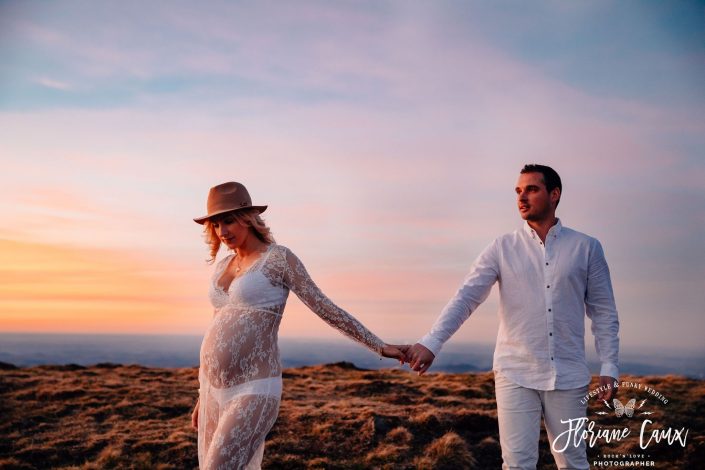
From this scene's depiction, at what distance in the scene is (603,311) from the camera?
4.95m

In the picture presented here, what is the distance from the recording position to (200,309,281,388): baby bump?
4371mm

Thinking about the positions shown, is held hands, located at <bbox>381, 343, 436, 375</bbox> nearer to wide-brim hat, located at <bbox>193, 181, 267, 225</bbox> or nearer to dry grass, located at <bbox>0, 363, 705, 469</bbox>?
wide-brim hat, located at <bbox>193, 181, 267, 225</bbox>

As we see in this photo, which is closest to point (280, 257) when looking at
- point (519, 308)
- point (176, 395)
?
point (519, 308)

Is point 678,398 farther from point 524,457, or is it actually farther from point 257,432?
point 257,432

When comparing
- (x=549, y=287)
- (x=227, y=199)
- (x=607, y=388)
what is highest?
(x=227, y=199)

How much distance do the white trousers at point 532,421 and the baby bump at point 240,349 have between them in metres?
1.80

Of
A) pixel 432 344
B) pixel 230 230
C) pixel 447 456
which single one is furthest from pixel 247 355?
pixel 447 456

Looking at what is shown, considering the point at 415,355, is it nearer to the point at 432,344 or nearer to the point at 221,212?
the point at 432,344

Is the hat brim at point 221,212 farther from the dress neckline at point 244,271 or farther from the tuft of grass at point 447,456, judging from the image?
the tuft of grass at point 447,456

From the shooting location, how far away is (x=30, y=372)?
20344 millimetres

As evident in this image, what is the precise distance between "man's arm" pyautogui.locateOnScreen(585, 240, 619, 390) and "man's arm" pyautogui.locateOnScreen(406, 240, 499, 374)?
0.76 meters

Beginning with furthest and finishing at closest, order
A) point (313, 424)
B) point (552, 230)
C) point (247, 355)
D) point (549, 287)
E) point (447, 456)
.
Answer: point (313, 424) < point (447, 456) < point (552, 230) < point (549, 287) < point (247, 355)

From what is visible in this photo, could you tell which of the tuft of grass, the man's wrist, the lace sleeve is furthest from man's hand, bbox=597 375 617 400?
the tuft of grass

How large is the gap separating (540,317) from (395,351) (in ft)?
3.97
